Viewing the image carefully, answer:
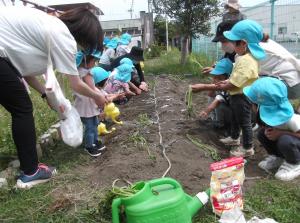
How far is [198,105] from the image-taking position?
230 inches

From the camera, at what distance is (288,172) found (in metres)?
2.97

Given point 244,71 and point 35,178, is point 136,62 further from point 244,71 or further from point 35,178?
point 35,178

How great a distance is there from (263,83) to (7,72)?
1836 millimetres

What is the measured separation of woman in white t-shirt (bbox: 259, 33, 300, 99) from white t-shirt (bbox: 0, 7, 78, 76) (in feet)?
6.45

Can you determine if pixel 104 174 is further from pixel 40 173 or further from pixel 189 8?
pixel 189 8

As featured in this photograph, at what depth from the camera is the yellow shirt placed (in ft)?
11.4

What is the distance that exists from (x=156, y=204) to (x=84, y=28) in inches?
57.4

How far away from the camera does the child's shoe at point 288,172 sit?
2.95 meters

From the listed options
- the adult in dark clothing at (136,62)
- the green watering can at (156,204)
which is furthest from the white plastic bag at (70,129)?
the adult in dark clothing at (136,62)

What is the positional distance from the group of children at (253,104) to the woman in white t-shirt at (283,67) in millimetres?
34

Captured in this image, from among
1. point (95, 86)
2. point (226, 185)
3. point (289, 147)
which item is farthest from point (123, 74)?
point (226, 185)

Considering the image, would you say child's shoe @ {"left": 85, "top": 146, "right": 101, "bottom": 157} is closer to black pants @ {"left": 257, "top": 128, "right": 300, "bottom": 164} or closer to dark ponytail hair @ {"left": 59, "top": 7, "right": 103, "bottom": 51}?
dark ponytail hair @ {"left": 59, "top": 7, "right": 103, "bottom": 51}

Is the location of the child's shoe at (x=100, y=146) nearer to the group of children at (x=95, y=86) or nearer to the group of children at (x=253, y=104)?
the group of children at (x=95, y=86)

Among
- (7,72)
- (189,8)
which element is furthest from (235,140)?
(189,8)
